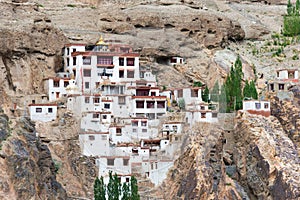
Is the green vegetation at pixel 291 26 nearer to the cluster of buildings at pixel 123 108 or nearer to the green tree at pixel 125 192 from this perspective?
the cluster of buildings at pixel 123 108

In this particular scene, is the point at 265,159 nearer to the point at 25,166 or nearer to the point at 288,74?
the point at 288,74

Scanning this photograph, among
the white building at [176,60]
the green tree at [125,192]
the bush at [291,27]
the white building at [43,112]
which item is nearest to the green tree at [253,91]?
the white building at [176,60]

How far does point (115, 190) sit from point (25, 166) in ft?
20.9

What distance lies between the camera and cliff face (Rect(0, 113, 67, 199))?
227 ft

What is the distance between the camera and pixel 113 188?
244 feet

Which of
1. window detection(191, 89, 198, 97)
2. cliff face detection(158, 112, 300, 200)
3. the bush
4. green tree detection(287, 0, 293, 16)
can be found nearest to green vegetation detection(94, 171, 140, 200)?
cliff face detection(158, 112, 300, 200)

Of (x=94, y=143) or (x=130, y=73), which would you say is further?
(x=130, y=73)

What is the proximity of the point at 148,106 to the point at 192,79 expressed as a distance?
9639mm

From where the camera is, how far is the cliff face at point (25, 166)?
227 feet

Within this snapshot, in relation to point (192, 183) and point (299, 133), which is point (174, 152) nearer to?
point (192, 183)

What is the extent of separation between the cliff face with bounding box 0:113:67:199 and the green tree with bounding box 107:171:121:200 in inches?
109

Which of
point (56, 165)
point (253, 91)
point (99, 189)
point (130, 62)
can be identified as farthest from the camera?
point (130, 62)

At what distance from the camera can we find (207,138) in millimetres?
80938

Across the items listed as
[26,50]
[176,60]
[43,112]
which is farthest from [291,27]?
[43,112]
